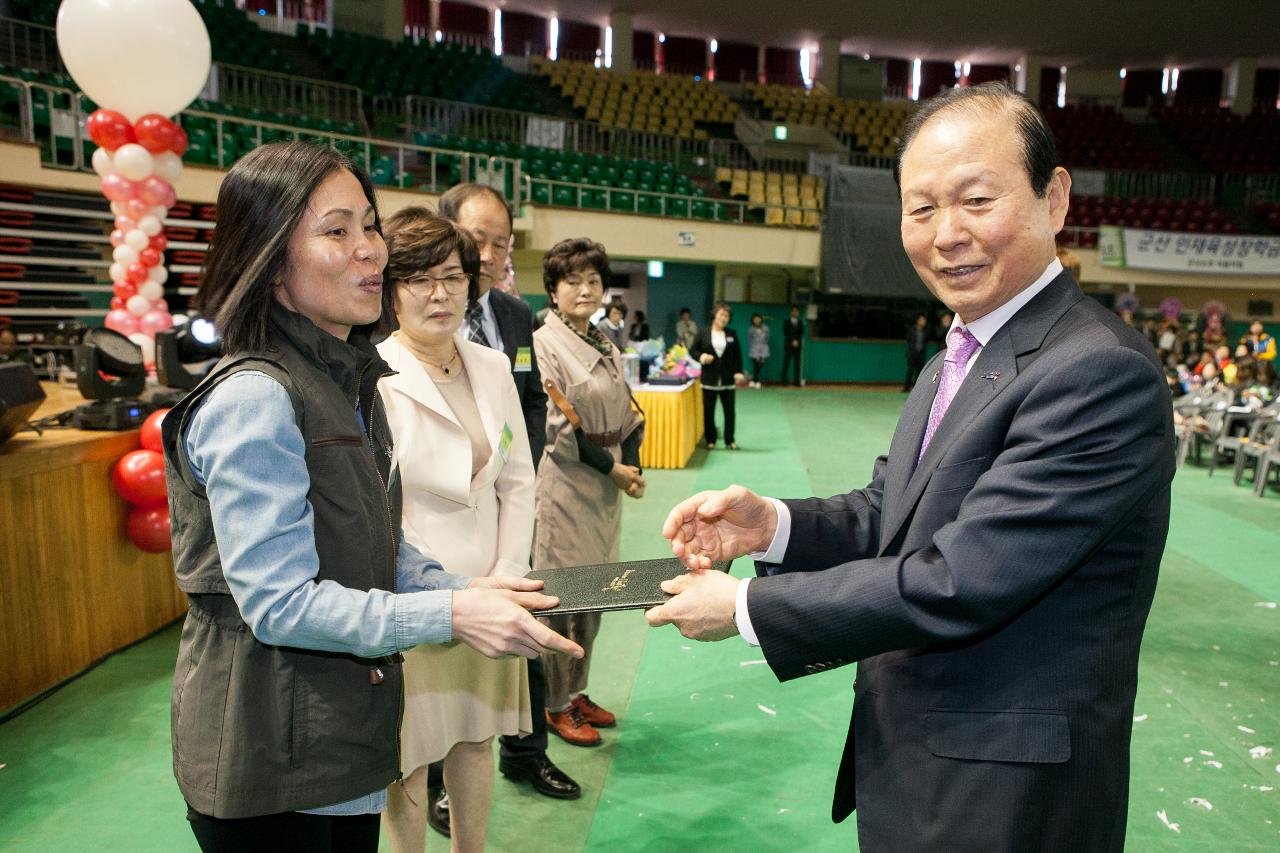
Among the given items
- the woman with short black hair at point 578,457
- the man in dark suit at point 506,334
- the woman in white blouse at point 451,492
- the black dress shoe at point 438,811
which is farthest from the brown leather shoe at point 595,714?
the woman in white blouse at point 451,492

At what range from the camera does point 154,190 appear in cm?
560

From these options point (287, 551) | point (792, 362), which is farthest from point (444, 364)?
point (792, 362)

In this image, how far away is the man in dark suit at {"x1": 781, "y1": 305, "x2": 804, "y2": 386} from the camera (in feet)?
58.7

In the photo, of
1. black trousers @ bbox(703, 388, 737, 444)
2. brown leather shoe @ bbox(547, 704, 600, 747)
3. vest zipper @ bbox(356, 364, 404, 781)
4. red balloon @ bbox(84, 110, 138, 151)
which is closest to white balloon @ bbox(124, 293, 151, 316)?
red balloon @ bbox(84, 110, 138, 151)

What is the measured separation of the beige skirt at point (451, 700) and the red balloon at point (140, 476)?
2188mm

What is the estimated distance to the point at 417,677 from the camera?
2.05 m

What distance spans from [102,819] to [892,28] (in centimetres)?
2281

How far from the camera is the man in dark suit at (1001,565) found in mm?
1122

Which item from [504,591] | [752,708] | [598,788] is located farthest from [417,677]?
[752,708]

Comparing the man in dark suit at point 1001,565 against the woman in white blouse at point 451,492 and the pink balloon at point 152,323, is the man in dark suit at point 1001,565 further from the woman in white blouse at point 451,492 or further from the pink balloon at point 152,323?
the pink balloon at point 152,323

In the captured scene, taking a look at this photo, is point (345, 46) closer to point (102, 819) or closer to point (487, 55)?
point (487, 55)

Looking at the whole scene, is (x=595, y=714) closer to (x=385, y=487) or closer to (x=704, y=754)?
(x=704, y=754)

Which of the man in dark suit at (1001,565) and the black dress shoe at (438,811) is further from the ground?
the man in dark suit at (1001,565)

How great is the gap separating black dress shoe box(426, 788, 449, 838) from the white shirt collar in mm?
2129
